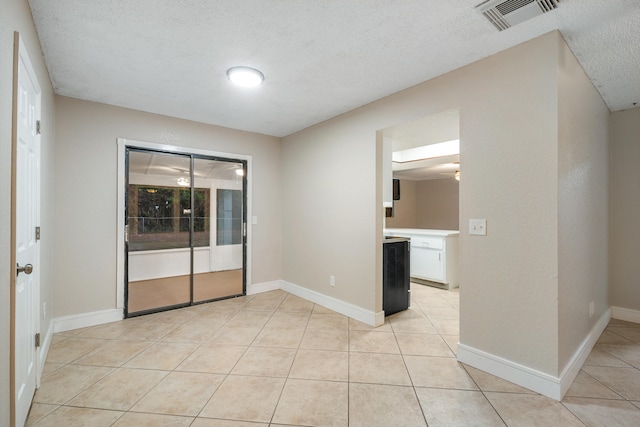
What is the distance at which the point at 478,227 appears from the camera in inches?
89.4

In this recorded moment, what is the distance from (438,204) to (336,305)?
6.13 metres

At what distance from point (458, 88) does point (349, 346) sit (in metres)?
2.47

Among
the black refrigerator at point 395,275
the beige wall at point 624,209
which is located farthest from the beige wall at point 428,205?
the beige wall at point 624,209

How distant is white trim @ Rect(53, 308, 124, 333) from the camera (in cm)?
300

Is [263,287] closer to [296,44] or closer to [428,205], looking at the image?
[296,44]

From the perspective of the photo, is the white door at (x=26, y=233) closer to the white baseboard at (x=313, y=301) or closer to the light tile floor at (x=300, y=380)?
the light tile floor at (x=300, y=380)

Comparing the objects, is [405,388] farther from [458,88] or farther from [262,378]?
[458,88]

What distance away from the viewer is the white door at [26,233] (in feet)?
5.14

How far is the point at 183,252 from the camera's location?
4.23m

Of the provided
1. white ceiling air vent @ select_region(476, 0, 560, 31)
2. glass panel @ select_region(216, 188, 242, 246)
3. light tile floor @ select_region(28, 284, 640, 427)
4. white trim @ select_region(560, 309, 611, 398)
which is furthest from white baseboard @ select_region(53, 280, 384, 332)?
white ceiling air vent @ select_region(476, 0, 560, 31)

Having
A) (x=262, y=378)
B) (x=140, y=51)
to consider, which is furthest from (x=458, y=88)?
(x=262, y=378)

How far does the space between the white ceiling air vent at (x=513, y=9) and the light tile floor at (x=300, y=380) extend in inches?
95.8

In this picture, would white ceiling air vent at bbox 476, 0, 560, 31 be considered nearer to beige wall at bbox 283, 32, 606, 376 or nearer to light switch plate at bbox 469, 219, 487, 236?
beige wall at bbox 283, 32, 606, 376

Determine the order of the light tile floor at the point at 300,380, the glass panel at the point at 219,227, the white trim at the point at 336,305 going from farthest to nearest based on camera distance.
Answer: the glass panel at the point at 219,227
the white trim at the point at 336,305
the light tile floor at the point at 300,380
